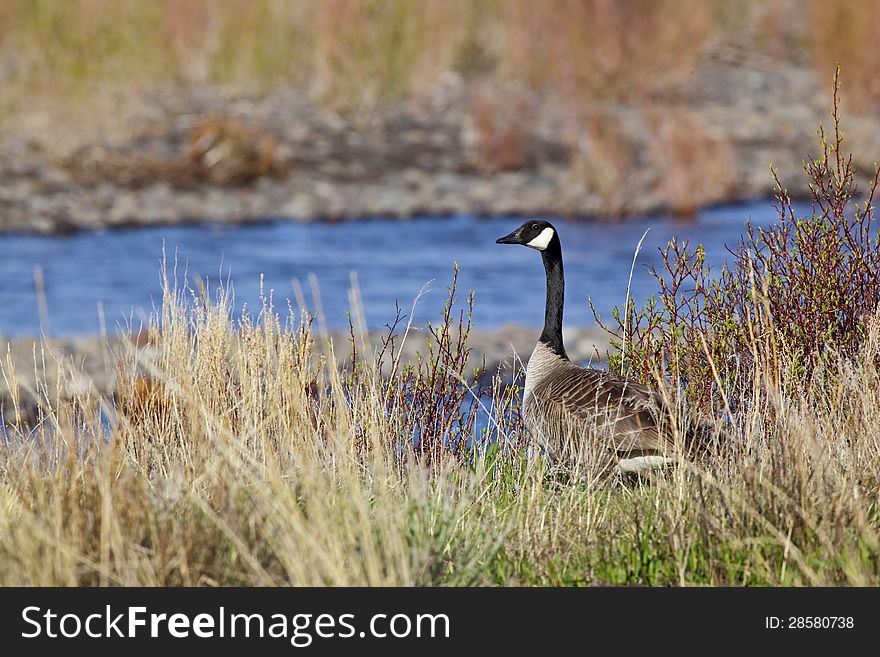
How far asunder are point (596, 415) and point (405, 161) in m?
17.1

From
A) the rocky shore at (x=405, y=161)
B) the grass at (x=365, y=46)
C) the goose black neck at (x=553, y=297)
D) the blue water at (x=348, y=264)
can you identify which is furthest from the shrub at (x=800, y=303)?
the grass at (x=365, y=46)

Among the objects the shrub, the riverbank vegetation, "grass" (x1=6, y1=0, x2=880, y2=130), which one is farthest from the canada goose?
"grass" (x1=6, y1=0, x2=880, y2=130)

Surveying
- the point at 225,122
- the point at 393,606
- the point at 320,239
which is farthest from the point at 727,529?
the point at 225,122

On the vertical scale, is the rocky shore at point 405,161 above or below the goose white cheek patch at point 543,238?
above

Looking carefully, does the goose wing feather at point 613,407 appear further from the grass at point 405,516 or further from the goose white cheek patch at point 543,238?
the goose white cheek patch at point 543,238

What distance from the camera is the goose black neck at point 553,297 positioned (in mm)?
6691

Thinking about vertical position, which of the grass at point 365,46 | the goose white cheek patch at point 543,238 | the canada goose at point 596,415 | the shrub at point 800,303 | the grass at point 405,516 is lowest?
the grass at point 405,516

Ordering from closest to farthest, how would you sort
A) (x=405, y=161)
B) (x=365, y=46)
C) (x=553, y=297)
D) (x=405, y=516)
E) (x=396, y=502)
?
(x=405, y=516) → (x=396, y=502) → (x=553, y=297) → (x=405, y=161) → (x=365, y=46)

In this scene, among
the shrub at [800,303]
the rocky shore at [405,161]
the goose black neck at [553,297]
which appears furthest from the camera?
the rocky shore at [405,161]

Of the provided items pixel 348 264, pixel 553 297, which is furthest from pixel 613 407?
pixel 348 264

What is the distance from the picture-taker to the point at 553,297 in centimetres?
695

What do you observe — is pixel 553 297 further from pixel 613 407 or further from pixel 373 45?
pixel 373 45

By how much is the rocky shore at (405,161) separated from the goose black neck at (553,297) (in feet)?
39.6

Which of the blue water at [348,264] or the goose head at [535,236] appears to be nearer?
the goose head at [535,236]
